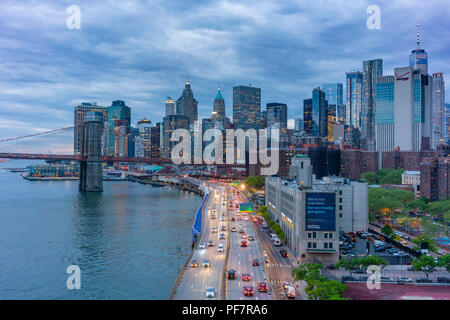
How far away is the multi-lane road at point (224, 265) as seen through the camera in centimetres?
1784

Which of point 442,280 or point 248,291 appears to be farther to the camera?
point 442,280

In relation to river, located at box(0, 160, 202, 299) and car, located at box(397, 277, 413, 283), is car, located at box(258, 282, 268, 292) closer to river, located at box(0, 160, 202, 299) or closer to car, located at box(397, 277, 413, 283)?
river, located at box(0, 160, 202, 299)

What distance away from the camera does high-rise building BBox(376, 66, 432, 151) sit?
145m

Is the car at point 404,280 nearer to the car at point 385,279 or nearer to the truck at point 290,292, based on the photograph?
the car at point 385,279

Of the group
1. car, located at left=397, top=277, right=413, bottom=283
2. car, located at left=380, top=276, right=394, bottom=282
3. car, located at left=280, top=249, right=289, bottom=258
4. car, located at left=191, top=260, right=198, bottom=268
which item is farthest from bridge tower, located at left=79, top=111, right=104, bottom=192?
car, located at left=397, top=277, right=413, bottom=283

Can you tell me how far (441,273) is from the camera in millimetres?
22844

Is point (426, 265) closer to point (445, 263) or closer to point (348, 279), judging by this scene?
point (445, 263)

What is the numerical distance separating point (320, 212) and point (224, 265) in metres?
7.58

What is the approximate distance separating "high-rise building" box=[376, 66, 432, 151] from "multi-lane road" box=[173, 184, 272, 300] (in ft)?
403

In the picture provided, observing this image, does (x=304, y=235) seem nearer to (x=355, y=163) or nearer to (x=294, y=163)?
(x=294, y=163)

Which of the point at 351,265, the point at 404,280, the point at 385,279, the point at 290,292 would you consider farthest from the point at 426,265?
the point at 290,292

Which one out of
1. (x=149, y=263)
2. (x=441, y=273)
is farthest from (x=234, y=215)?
(x=441, y=273)

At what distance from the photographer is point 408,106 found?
5797 inches

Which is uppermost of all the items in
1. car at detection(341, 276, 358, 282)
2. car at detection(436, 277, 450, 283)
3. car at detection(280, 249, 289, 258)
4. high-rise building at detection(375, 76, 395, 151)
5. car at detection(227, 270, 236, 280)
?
high-rise building at detection(375, 76, 395, 151)
